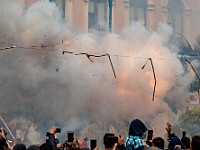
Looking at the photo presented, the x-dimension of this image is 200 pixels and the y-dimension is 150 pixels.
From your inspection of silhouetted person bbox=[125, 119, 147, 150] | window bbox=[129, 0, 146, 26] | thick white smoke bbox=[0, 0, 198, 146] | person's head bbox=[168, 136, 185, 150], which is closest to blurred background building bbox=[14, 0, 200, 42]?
window bbox=[129, 0, 146, 26]

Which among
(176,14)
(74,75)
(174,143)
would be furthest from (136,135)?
(176,14)

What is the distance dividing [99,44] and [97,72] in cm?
158

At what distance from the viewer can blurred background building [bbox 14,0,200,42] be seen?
45344 millimetres

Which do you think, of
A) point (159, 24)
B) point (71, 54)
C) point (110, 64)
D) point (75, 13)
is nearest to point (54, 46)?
point (71, 54)

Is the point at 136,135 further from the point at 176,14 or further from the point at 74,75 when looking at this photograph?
the point at 176,14

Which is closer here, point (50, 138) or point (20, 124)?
point (50, 138)

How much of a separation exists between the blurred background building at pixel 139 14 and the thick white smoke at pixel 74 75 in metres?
11.0

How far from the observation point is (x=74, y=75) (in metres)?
30.3

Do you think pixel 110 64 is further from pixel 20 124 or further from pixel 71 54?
pixel 20 124

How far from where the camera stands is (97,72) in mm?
30547

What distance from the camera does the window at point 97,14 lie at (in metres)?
45.4

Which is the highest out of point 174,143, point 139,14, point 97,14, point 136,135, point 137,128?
point 139,14

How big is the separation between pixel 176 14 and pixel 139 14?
3326 millimetres

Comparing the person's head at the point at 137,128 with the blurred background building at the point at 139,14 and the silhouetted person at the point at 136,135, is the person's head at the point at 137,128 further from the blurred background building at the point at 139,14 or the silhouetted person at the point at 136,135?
the blurred background building at the point at 139,14
